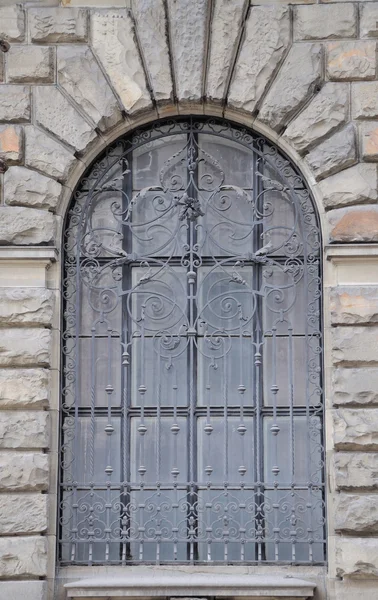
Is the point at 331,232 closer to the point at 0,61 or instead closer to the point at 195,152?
the point at 195,152

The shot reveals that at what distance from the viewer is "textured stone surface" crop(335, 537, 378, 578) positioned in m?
8.57

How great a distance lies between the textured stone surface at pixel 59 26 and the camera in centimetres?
945

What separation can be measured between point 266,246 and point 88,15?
2352mm

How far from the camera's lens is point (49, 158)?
9312 mm

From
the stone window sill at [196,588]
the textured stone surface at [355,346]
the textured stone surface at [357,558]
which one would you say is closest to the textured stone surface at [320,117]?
the textured stone surface at [355,346]

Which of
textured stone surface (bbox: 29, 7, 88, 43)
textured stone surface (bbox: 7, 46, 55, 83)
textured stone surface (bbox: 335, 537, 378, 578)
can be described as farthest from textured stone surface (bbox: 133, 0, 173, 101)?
textured stone surface (bbox: 335, 537, 378, 578)

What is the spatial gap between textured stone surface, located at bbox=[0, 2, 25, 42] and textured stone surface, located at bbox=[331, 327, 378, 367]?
137 inches

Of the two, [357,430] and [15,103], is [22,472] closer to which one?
[357,430]

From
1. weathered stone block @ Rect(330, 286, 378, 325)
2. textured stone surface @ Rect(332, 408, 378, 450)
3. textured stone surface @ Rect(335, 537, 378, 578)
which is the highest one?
weathered stone block @ Rect(330, 286, 378, 325)

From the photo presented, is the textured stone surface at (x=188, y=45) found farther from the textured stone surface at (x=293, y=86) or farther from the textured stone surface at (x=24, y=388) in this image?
the textured stone surface at (x=24, y=388)

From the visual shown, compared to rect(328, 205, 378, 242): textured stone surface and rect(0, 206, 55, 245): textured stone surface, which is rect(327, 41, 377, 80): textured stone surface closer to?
rect(328, 205, 378, 242): textured stone surface

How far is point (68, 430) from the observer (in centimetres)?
920

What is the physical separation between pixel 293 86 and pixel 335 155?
647 mm

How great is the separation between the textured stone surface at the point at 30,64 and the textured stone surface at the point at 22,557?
3.61m
